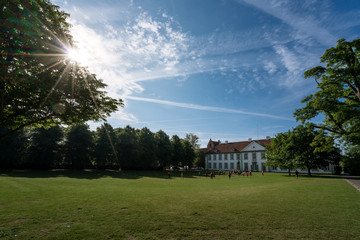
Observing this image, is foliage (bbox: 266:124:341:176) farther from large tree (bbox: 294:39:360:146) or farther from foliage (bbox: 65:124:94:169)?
foliage (bbox: 65:124:94:169)

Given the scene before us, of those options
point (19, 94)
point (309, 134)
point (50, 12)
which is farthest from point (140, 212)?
point (309, 134)

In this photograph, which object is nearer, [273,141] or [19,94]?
[19,94]

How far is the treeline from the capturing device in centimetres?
4319

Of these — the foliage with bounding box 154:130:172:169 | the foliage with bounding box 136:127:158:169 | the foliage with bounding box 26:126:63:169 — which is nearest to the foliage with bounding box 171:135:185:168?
the foliage with bounding box 154:130:172:169

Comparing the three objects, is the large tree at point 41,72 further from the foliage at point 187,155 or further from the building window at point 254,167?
the building window at point 254,167

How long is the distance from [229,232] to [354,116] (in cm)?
1662

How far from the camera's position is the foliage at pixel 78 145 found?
1811 inches

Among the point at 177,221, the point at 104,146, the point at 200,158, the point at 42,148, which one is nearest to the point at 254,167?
the point at 200,158

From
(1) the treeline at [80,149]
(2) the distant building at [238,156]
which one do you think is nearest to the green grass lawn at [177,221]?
(1) the treeline at [80,149]

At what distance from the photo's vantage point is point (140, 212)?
9.02 metres

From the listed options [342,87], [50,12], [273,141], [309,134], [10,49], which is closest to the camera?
[10,49]

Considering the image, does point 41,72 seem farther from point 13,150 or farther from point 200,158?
point 200,158

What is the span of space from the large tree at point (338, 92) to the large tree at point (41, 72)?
1852 cm

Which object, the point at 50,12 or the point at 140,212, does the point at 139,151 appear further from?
the point at 50,12
